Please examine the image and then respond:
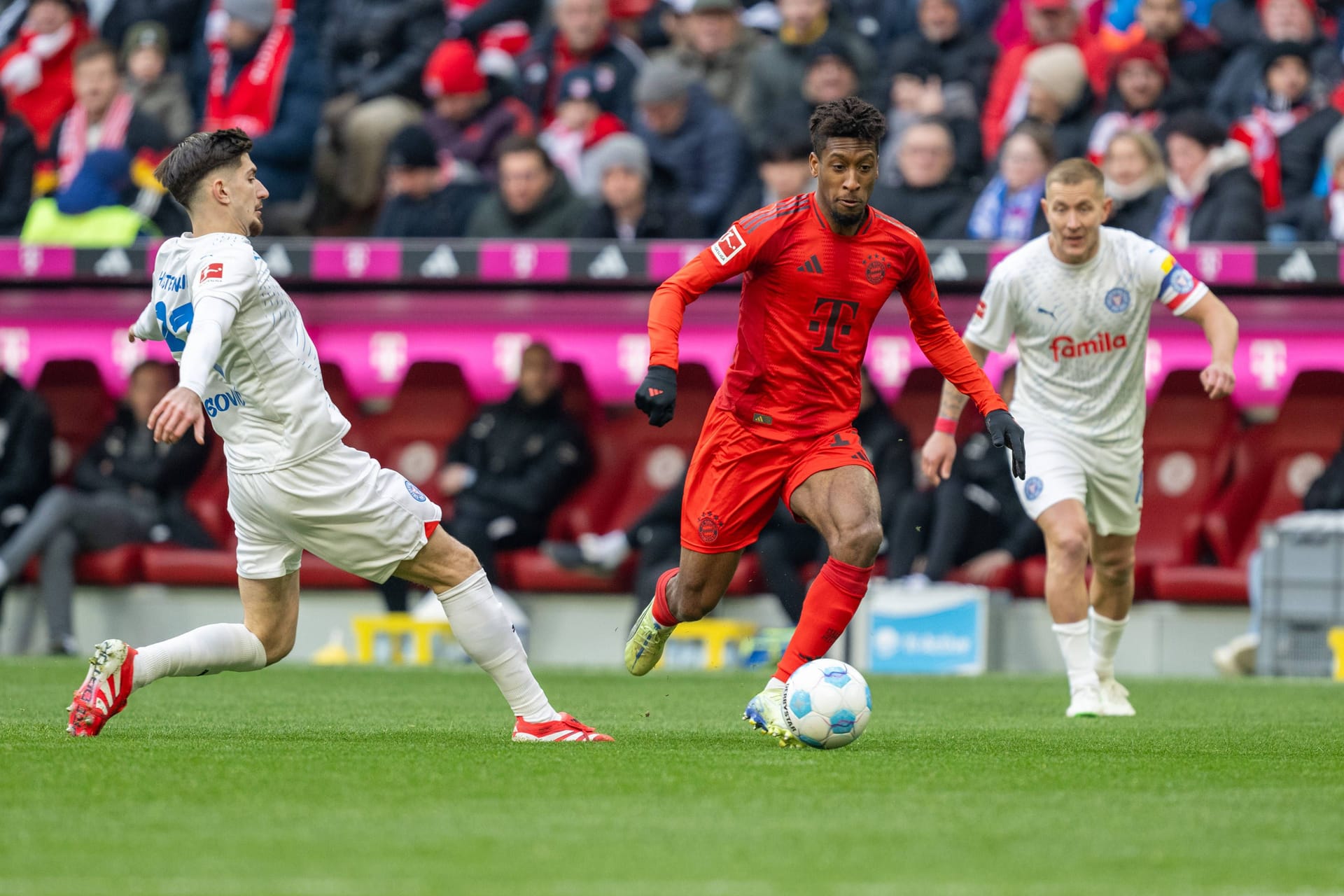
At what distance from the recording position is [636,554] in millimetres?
12703

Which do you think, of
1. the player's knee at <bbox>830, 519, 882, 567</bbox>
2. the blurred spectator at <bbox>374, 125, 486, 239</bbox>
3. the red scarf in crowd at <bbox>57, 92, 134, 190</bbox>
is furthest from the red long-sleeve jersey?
the red scarf in crowd at <bbox>57, 92, 134, 190</bbox>

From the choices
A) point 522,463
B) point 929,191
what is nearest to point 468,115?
point 522,463

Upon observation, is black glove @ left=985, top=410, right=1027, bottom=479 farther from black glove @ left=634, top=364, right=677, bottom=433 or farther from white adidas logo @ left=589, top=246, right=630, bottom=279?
white adidas logo @ left=589, top=246, right=630, bottom=279

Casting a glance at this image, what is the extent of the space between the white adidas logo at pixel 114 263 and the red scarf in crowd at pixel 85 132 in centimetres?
145

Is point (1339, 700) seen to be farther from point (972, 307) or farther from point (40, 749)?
point (40, 749)

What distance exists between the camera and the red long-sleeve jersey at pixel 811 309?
672 cm

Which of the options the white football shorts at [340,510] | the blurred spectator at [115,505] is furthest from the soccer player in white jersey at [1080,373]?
the blurred spectator at [115,505]

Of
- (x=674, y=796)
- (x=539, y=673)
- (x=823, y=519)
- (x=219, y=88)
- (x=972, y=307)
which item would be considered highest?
(x=219, y=88)

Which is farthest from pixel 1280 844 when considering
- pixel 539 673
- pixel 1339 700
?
pixel 539 673

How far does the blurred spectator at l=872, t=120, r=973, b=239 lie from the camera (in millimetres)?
12375

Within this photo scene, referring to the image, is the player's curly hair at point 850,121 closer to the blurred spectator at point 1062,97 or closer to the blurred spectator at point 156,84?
the blurred spectator at point 1062,97

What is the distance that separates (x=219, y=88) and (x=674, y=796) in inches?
425

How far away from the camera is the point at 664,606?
283 inches

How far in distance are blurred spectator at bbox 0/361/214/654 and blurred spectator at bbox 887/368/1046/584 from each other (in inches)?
180
